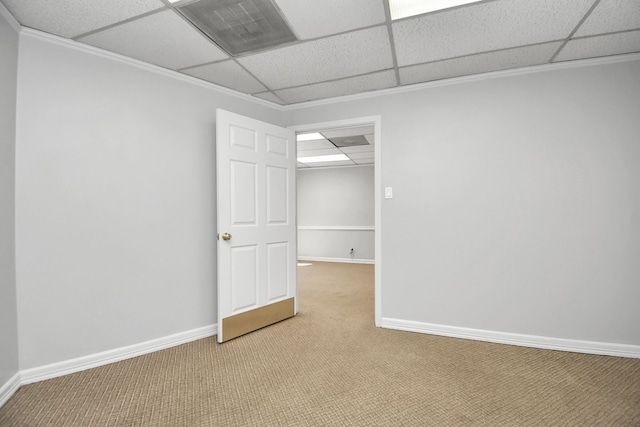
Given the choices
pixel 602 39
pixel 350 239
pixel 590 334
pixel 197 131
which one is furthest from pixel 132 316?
pixel 350 239

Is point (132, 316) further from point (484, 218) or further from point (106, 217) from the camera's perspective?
point (484, 218)

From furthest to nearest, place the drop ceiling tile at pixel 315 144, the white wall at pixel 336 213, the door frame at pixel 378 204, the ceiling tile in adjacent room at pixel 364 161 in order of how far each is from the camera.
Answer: the white wall at pixel 336 213 < the ceiling tile in adjacent room at pixel 364 161 < the drop ceiling tile at pixel 315 144 < the door frame at pixel 378 204

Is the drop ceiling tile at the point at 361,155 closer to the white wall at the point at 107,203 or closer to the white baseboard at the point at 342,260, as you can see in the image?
the white baseboard at the point at 342,260

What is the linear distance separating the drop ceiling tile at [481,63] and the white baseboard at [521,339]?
226cm

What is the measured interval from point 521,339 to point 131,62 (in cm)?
390

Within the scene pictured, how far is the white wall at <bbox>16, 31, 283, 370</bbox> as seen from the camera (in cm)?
206

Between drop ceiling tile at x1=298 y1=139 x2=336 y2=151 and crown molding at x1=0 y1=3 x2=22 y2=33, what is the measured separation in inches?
142

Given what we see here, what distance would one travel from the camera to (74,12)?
186 cm

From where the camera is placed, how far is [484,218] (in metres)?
2.78

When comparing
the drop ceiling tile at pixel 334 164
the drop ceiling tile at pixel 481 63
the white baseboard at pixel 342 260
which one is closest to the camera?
the drop ceiling tile at pixel 481 63

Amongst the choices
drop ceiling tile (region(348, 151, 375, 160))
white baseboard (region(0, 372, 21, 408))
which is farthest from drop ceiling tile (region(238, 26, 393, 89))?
drop ceiling tile (region(348, 151, 375, 160))

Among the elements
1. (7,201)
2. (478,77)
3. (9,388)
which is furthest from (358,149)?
(9,388)

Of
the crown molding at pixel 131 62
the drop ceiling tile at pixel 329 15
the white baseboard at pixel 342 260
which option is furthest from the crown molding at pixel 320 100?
the white baseboard at pixel 342 260

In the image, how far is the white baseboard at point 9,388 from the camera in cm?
180
